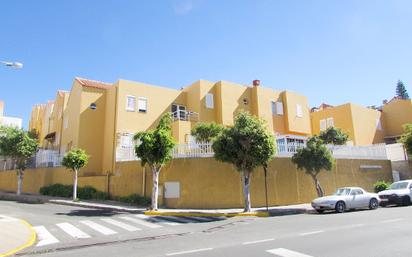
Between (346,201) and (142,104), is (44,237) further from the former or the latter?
(142,104)

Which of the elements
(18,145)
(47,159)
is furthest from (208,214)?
(47,159)

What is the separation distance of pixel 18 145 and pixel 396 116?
42.1 m

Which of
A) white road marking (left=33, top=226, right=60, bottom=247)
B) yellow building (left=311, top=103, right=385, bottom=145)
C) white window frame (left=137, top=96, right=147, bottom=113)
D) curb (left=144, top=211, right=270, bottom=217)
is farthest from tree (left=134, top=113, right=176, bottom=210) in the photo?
yellow building (left=311, top=103, right=385, bottom=145)

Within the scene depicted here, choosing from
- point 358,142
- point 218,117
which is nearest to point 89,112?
point 218,117

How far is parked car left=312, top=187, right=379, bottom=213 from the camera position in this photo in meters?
16.4

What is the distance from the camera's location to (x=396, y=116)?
132 ft

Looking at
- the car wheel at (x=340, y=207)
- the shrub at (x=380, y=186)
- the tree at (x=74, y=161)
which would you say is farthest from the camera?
the shrub at (x=380, y=186)

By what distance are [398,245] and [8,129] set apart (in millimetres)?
27727

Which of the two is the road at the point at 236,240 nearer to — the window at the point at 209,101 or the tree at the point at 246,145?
the tree at the point at 246,145

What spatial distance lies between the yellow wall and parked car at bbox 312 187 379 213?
85.7 feet

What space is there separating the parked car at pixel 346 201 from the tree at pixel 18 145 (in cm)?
2191

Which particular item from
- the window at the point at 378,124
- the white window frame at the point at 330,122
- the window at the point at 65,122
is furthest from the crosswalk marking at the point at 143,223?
the window at the point at 378,124

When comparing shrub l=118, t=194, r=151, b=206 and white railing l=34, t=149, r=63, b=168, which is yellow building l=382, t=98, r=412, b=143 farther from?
white railing l=34, t=149, r=63, b=168

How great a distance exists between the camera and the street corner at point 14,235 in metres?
8.93
